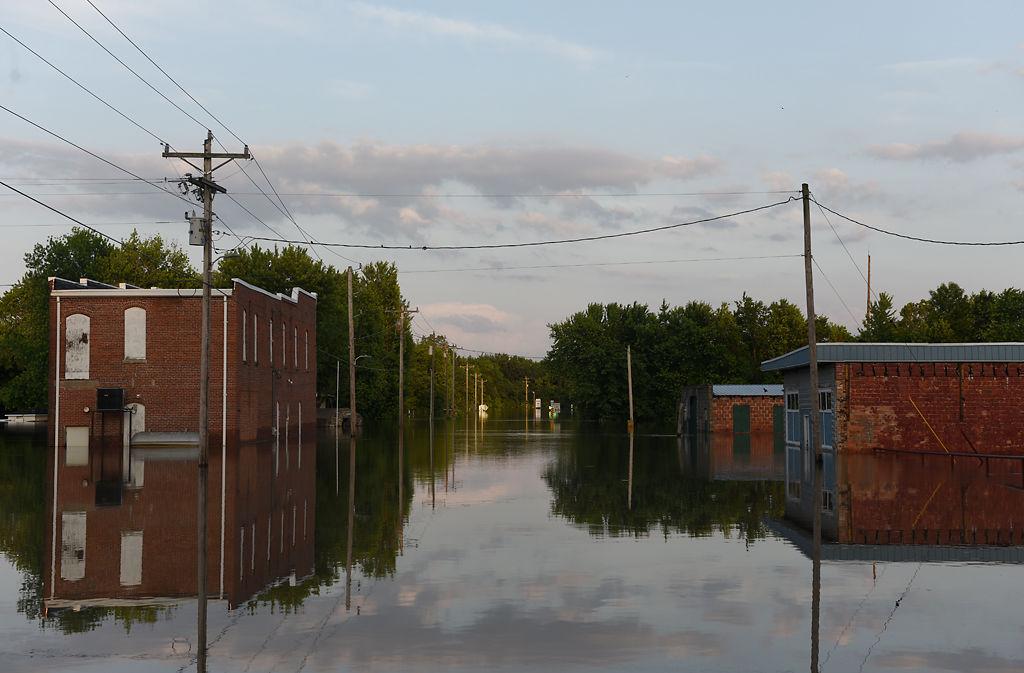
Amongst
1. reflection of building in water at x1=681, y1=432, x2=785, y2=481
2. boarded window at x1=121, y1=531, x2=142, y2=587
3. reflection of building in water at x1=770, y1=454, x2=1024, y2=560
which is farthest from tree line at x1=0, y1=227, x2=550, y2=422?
boarded window at x1=121, y1=531, x2=142, y2=587

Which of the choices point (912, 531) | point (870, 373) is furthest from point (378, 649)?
point (870, 373)

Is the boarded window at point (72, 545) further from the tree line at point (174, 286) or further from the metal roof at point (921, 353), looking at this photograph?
the tree line at point (174, 286)

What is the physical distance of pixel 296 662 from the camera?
8727 millimetres

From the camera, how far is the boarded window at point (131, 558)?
12914 mm

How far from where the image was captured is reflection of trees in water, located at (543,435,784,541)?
18609mm

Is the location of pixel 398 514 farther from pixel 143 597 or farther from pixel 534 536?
pixel 143 597

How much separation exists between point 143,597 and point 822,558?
8338 mm

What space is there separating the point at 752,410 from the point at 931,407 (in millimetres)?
29229

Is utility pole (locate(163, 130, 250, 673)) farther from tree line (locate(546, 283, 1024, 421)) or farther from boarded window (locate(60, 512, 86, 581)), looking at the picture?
tree line (locate(546, 283, 1024, 421))

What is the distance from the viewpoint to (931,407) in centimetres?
4147

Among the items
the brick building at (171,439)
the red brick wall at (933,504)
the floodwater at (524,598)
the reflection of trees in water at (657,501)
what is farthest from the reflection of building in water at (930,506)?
the brick building at (171,439)

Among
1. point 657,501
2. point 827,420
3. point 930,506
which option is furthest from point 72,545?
point 827,420

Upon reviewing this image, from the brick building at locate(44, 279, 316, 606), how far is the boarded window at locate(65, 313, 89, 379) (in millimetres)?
43

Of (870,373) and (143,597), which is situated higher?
(870,373)
